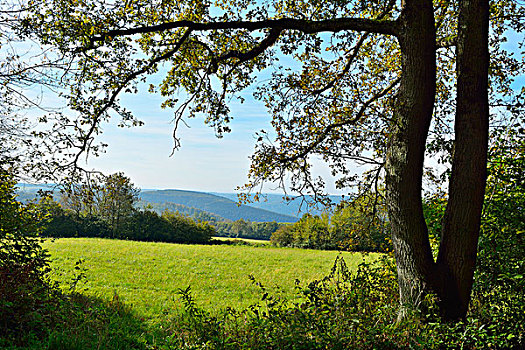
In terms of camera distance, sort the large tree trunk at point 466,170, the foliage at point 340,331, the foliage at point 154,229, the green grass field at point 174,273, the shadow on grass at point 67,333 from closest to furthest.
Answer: the foliage at point 340,331 < the shadow on grass at point 67,333 < the large tree trunk at point 466,170 < the green grass field at point 174,273 < the foliage at point 154,229

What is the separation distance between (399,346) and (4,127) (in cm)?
698

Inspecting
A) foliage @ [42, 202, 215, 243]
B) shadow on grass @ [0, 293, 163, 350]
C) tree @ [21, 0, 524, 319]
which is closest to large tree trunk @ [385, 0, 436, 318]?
tree @ [21, 0, 524, 319]

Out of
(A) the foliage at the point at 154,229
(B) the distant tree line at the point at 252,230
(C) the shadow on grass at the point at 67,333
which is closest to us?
(C) the shadow on grass at the point at 67,333

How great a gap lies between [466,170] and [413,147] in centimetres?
80

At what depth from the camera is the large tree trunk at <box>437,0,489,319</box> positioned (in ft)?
16.1

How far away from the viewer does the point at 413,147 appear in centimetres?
512

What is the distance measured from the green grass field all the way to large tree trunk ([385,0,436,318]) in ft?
17.5

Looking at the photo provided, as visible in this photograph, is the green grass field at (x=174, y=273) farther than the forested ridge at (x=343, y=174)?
Yes

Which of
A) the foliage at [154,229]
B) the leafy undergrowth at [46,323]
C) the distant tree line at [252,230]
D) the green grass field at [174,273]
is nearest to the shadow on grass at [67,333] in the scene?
the leafy undergrowth at [46,323]

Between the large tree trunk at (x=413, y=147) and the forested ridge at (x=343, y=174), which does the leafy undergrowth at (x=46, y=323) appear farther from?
the large tree trunk at (x=413, y=147)

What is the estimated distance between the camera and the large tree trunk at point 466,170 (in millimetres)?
4914

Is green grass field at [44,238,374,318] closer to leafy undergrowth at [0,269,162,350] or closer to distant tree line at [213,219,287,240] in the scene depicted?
leafy undergrowth at [0,269,162,350]

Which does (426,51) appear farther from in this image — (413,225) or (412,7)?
(413,225)

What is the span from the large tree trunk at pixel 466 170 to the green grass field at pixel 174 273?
5833mm
